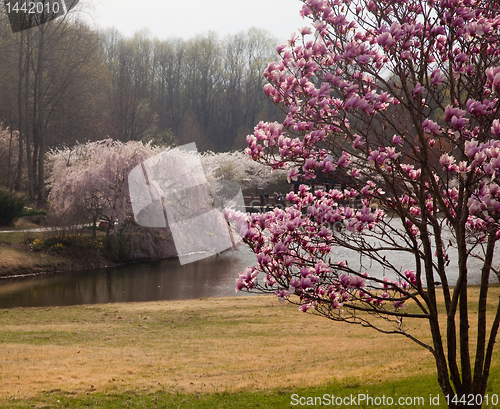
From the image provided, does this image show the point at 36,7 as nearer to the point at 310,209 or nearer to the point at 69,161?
the point at 69,161

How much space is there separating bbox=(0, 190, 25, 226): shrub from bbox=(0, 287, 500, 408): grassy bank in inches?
483

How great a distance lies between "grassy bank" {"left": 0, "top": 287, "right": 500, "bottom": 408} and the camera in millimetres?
6977

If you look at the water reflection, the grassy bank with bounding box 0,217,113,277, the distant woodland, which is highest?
the distant woodland

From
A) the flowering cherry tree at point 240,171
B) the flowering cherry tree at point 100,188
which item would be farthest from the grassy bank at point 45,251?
the flowering cherry tree at point 240,171

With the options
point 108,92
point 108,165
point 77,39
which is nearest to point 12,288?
point 108,165

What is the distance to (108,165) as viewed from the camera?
86.9 ft

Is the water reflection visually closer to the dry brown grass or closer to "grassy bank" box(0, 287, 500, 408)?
the dry brown grass

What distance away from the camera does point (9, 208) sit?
2638 cm

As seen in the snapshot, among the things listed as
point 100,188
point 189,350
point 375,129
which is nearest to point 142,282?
point 100,188

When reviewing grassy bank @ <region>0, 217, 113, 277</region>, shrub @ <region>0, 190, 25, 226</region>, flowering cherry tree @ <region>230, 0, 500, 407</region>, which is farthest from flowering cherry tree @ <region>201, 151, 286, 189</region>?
flowering cherry tree @ <region>230, 0, 500, 407</region>

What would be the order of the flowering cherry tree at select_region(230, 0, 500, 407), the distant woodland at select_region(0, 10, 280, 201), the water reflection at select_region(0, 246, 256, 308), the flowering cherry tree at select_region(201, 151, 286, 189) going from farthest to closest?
the flowering cherry tree at select_region(201, 151, 286, 189)
the distant woodland at select_region(0, 10, 280, 201)
the water reflection at select_region(0, 246, 256, 308)
the flowering cherry tree at select_region(230, 0, 500, 407)

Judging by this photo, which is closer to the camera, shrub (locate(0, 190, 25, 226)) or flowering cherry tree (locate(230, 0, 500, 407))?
flowering cherry tree (locate(230, 0, 500, 407))

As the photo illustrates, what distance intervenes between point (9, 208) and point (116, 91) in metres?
25.6

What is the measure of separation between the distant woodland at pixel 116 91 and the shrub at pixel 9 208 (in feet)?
15.0
